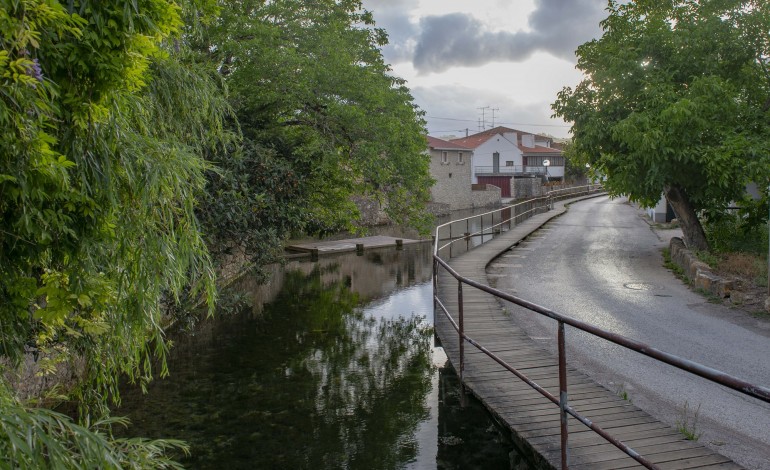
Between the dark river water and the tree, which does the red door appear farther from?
the dark river water

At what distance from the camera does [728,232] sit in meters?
19.1

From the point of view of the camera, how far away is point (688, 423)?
271 inches

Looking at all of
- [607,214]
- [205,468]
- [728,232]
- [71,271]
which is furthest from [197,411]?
[607,214]

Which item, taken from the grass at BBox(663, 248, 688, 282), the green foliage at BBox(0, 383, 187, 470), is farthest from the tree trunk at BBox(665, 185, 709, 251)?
the green foliage at BBox(0, 383, 187, 470)

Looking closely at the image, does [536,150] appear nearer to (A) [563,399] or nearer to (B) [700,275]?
(B) [700,275]

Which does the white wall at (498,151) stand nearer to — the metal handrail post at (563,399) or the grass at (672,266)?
the grass at (672,266)

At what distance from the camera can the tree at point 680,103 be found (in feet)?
51.8

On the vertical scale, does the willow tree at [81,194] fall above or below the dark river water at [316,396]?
above

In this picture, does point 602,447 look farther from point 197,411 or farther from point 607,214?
point 607,214

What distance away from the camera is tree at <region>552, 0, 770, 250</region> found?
621 inches

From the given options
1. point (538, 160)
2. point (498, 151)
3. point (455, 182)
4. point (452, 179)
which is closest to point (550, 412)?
point (452, 179)

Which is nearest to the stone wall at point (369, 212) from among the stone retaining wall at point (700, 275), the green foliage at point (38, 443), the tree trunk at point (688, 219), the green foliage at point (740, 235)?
the tree trunk at point (688, 219)

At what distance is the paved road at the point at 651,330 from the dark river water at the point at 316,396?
1985 millimetres

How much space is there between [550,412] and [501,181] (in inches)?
2796
